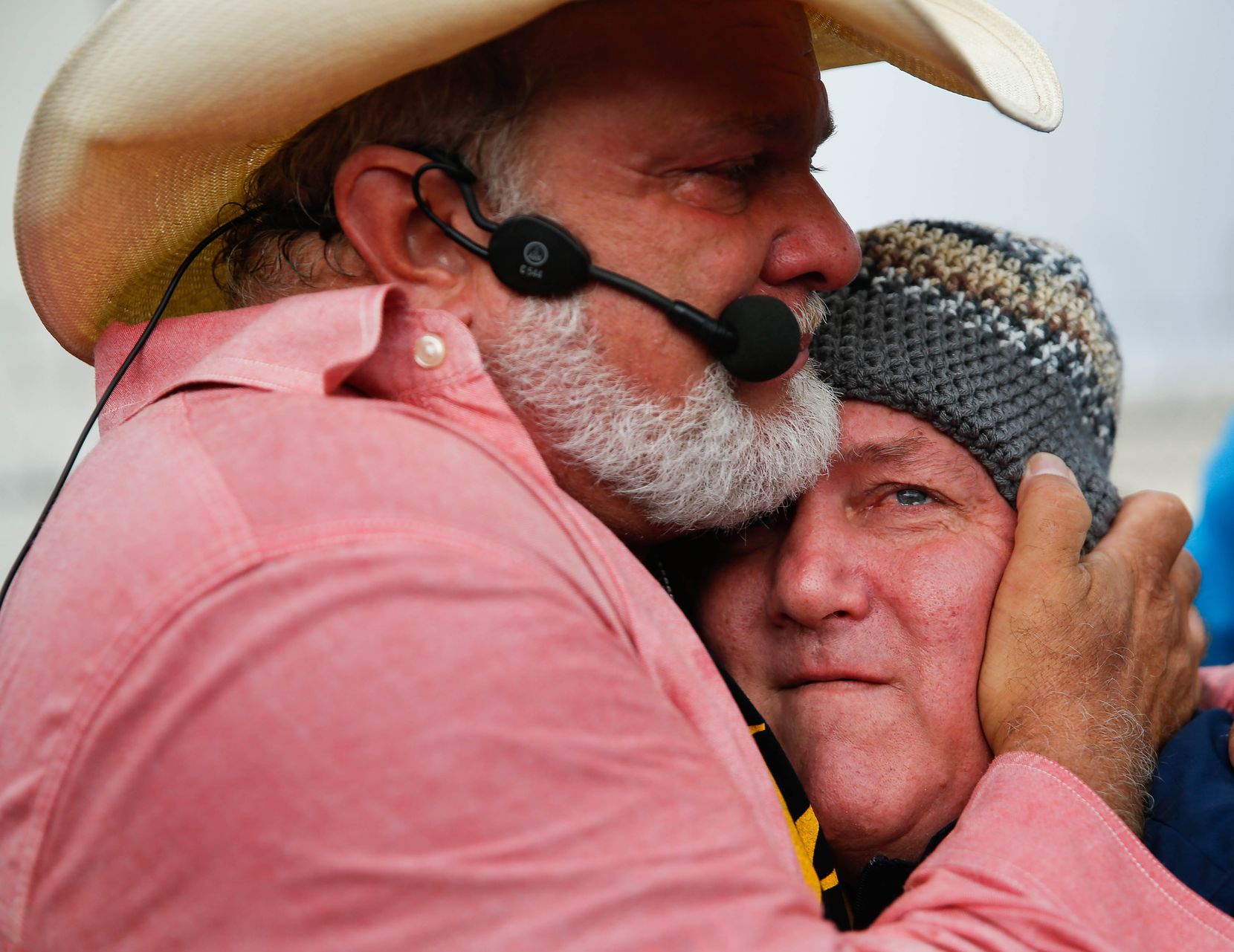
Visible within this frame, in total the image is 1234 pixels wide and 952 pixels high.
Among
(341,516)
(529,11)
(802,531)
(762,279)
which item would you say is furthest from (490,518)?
(802,531)

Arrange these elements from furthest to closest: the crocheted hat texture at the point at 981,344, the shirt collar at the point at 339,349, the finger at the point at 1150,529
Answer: the finger at the point at 1150,529, the crocheted hat texture at the point at 981,344, the shirt collar at the point at 339,349

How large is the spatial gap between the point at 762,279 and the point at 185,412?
31.5 inches

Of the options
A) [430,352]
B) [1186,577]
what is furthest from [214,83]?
[1186,577]

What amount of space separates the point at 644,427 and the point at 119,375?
26.0 inches

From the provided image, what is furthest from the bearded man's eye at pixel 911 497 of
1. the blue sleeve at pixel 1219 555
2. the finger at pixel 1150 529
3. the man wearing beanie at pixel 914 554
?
the blue sleeve at pixel 1219 555

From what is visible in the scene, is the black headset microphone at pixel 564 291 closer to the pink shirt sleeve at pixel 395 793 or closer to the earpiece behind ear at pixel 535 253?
the earpiece behind ear at pixel 535 253

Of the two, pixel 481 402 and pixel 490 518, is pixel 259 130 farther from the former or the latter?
pixel 490 518

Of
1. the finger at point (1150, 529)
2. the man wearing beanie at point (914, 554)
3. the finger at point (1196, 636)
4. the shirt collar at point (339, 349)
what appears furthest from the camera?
the finger at point (1196, 636)

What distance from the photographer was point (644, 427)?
1507 millimetres

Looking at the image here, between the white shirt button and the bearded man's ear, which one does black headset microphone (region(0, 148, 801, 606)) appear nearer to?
the bearded man's ear

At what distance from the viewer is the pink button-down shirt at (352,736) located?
94 cm

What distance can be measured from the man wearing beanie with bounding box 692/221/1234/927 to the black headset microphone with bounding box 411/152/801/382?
347mm

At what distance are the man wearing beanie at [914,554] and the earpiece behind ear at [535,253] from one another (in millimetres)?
580

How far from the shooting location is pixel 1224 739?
1.87 meters
